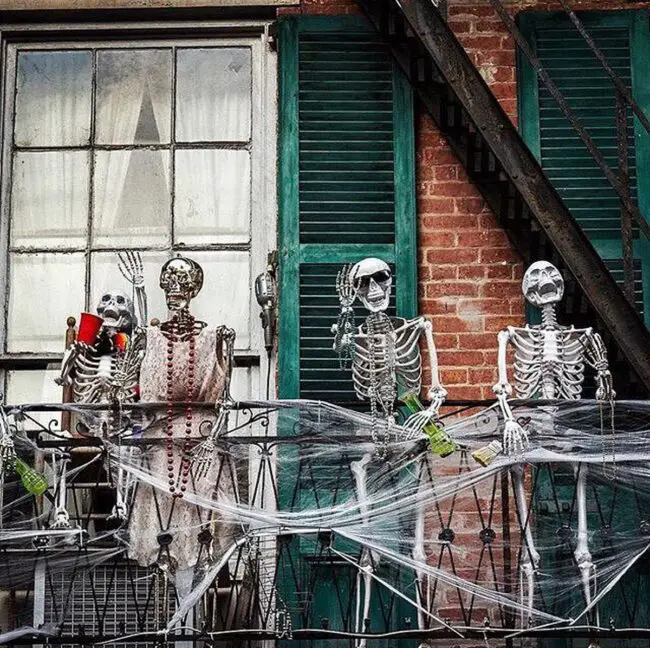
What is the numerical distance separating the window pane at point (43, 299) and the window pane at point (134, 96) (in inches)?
29.2

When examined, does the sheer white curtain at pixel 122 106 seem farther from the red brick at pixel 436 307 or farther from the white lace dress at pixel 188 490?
the white lace dress at pixel 188 490

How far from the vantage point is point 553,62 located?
39.9ft

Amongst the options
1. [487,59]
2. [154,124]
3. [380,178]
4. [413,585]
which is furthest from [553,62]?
[413,585]

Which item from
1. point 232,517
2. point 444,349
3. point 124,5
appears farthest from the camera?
point 124,5

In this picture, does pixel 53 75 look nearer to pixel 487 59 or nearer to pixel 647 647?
pixel 487 59

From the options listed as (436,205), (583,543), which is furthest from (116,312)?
(583,543)

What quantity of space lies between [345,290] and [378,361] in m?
0.47

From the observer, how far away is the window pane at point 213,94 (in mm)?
12367

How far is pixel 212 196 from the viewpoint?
40.2 feet

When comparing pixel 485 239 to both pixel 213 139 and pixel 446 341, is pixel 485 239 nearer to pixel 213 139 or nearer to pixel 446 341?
pixel 446 341

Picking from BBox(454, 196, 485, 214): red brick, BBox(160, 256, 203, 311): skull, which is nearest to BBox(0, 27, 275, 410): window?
BBox(454, 196, 485, 214): red brick

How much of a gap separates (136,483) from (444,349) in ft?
6.30

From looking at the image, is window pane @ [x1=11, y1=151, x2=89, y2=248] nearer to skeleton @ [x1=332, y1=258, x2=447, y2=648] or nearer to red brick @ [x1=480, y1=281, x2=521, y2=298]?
skeleton @ [x1=332, y1=258, x2=447, y2=648]

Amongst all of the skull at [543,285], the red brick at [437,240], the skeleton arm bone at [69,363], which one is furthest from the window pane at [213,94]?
the skull at [543,285]
